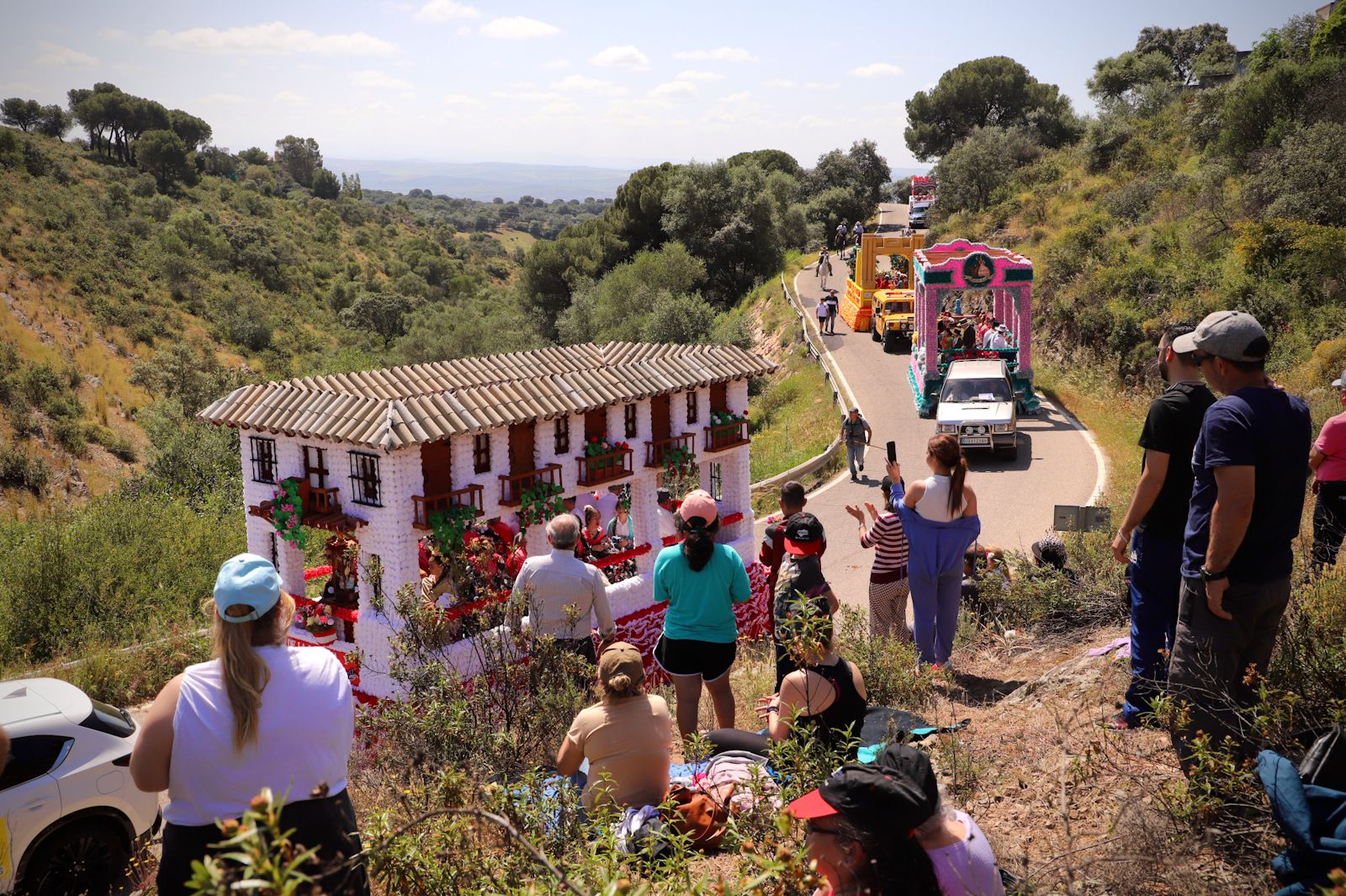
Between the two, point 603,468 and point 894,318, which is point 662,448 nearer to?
point 603,468

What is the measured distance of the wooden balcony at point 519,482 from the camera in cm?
1063

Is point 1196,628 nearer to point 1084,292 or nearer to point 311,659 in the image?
point 311,659

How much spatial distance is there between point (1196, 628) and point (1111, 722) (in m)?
1.26

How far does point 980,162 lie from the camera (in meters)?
53.5

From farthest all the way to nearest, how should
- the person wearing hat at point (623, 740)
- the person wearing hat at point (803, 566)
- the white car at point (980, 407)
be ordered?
1. the white car at point (980, 407)
2. the person wearing hat at point (803, 566)
3. the person wearing hat at point (623, 740)

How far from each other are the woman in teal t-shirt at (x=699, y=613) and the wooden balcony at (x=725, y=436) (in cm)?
601

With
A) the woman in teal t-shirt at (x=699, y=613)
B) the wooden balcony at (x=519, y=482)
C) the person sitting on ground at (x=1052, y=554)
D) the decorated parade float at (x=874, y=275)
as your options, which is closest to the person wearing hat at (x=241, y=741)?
the woman in teal t-shirt at (x=699, y=613)

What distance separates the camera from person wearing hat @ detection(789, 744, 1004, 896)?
3434mm

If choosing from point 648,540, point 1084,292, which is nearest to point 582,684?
point 648,540

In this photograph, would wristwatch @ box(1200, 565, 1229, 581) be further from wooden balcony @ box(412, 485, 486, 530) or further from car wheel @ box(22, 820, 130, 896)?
wooden balcony @ box(412, 485, 486, 530)

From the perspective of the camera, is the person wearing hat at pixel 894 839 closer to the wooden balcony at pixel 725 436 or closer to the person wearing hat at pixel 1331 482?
the person wearing hat at pixel 1331 482

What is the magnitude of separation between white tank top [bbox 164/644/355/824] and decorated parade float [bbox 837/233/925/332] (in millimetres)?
30392

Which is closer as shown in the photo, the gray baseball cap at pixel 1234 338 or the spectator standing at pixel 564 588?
the gray baseball cap at pixel 1234 338

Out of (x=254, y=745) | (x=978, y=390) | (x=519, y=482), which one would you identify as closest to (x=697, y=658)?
(x=254, y=745)
